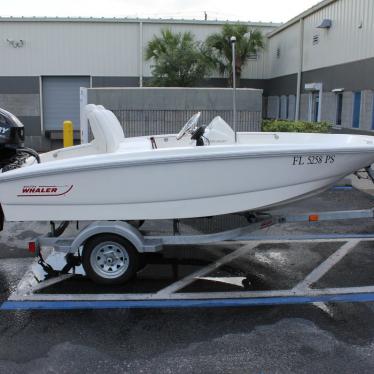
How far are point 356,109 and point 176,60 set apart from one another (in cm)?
842

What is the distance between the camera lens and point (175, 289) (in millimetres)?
5352

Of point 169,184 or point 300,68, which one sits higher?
point 300,68

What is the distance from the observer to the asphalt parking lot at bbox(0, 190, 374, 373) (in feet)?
12.6

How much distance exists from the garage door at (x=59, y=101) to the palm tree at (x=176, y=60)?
14.4 feet

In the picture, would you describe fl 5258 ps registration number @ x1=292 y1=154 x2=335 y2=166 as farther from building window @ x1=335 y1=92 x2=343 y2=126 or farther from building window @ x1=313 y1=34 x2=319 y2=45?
building window @ x1=313 y1=34 x2=319 y2=45

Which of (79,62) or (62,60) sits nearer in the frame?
(62,60)

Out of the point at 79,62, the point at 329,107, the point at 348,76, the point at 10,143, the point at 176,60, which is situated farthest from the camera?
the point at 79,62

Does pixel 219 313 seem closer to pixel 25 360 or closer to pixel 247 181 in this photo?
pixel 247 181

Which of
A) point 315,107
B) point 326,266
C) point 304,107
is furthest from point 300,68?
point 326,266

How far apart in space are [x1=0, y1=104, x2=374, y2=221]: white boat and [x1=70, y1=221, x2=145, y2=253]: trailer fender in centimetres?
9

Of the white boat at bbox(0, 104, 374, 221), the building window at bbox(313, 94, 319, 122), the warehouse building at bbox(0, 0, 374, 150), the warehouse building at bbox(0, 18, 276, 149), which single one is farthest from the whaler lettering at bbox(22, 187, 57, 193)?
the warehouse building at bbox(0, 18, 276, 149)

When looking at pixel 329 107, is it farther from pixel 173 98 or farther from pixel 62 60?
pixel 62 60

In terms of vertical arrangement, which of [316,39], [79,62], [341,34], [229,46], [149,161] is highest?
[229,46]

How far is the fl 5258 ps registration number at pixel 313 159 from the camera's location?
16.9 ft
